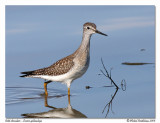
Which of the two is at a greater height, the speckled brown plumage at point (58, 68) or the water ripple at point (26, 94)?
the speckled brown plumage at point (58, 68)

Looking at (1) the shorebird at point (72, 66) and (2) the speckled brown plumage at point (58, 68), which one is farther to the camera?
(2) the speckled brown plumage at point (58, 68)

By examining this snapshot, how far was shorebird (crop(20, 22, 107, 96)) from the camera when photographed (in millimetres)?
14039

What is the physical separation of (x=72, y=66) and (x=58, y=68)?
0.65 metres

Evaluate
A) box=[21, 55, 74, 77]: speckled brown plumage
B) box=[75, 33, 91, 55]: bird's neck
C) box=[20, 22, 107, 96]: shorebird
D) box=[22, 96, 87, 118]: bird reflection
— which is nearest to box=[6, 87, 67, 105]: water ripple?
box=[20, 22, 107, 96]: shorebird

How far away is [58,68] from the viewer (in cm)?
1454

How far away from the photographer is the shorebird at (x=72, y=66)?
46.1 ft

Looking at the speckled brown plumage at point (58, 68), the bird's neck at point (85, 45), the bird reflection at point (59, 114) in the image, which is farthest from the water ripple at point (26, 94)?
the bird's neck at point (85, 45)

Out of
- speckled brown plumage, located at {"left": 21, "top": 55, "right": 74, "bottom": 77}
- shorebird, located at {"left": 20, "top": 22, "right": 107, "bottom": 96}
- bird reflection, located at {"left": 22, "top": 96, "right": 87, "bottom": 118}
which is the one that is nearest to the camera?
bird reflection, located at {"left": 22, "top": 96, "right": 87, "bottom": 118}

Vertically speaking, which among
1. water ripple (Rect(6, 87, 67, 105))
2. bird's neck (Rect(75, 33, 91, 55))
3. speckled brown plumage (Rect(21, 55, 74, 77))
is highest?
bird's neck (Rect(75, 33, 91, 55))

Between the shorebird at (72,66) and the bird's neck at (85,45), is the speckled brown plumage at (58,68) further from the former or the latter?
the bird's neck at (85,45)

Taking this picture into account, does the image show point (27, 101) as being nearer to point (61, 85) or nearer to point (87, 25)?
point (61, 85)

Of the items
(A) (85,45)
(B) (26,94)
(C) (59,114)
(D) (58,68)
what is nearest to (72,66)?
(D) (58,68)

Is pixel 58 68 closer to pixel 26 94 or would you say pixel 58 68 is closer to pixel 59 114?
pixel 26 94

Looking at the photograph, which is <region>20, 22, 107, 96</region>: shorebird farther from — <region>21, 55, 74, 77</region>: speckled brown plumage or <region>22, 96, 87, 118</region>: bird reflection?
<region>22, 96, 87, 118</region>: bird reflection
